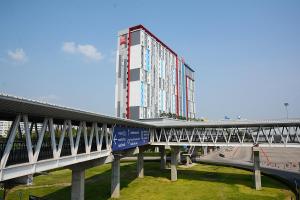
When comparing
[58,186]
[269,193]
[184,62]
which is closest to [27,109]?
[58,186]

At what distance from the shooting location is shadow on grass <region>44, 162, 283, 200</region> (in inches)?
1519

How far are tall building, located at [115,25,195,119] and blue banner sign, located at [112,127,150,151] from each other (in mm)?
51437

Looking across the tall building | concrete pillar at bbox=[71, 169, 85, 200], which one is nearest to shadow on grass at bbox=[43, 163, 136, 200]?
concrete pillar at bbox=[71, 169, 85, 200]

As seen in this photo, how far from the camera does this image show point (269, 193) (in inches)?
1554

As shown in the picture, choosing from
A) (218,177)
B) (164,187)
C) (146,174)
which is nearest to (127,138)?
(164,187)

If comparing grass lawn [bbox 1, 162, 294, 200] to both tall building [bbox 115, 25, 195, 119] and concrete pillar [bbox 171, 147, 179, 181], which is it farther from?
tall building [bbox 115, 25, 195, 119]

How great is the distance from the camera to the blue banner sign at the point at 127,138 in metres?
32.8

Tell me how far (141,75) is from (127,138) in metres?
63.7

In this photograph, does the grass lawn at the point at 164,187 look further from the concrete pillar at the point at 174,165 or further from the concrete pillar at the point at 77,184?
the concrete pillar at the point at 77,184

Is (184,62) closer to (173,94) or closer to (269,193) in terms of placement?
(173,94)

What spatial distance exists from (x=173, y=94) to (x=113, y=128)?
10230 centimetres

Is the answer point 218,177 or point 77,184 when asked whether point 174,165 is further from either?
point 77,184

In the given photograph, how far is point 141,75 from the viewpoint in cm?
9875

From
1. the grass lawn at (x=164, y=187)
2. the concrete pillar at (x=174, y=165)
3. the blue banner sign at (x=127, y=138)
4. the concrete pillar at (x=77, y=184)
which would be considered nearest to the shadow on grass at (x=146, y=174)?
the grass lawn at (x=164, y=187)
